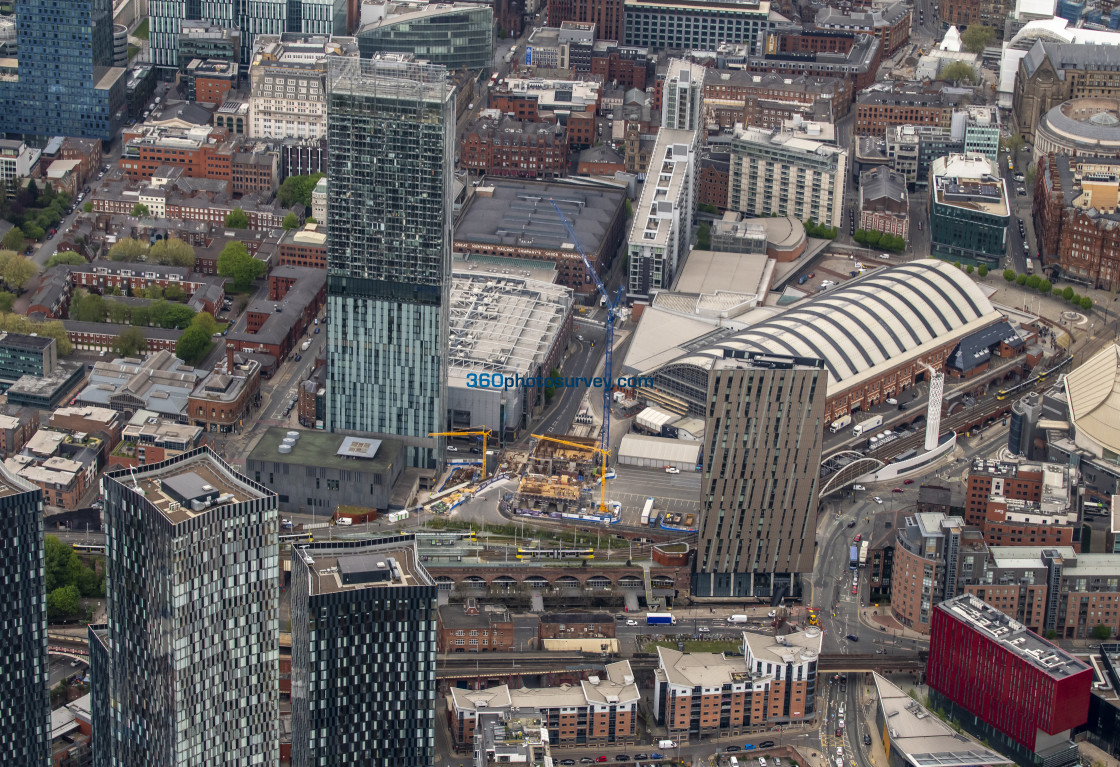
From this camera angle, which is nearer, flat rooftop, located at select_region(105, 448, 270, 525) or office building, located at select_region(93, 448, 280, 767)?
office building, located at select_region(93, 448, 280, 767)

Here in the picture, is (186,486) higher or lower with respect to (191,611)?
higher

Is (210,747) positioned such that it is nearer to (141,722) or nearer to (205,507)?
(141,722)

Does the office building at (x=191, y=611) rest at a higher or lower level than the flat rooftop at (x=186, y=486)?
lower

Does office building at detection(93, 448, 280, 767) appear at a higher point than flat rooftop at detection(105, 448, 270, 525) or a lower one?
lower

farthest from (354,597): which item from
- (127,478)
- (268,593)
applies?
(127,478)
